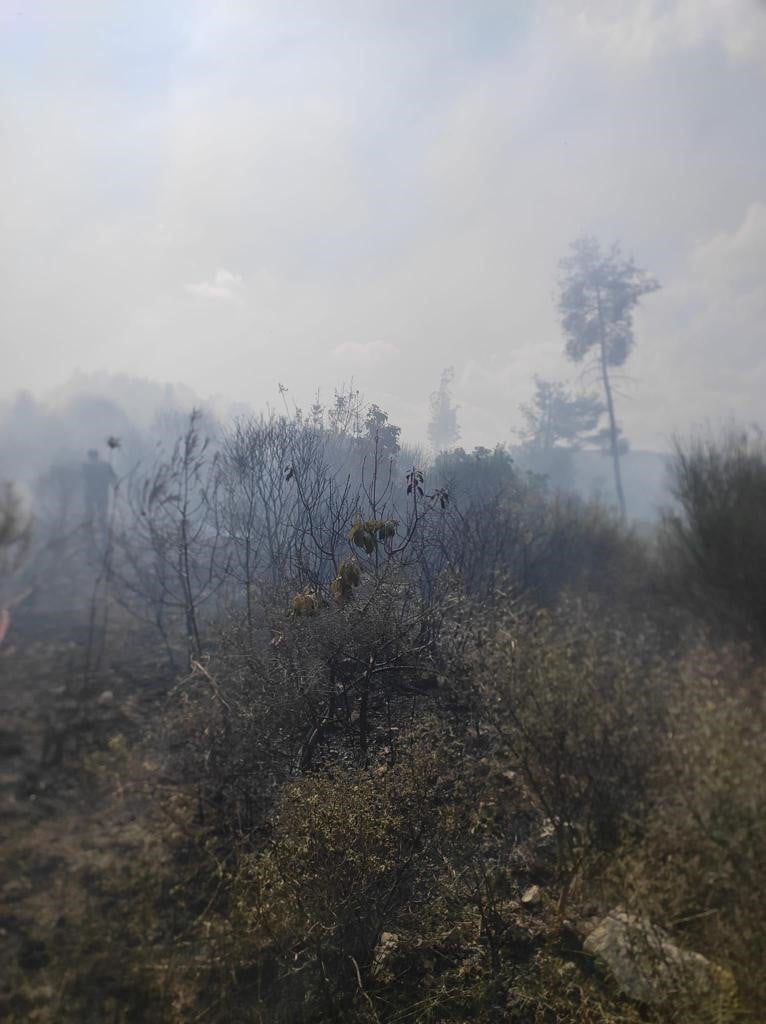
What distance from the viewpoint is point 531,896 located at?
2.98m

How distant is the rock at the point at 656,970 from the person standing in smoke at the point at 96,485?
3.24 metres

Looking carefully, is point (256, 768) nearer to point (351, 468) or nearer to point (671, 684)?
point (351, 468)

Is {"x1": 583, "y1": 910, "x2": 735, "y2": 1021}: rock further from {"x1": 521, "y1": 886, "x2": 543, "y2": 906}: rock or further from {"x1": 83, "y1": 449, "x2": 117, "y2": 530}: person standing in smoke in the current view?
{"x1": 83, "y1": 449, "x2": 117, "y2": 530}: person standing in smoke

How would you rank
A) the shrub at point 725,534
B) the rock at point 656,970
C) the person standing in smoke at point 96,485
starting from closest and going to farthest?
the rock at point 656,970
the person standing in smoke at point 96,485
the shrub at point 725,534

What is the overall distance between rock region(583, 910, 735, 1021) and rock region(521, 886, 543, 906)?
9.7 inches

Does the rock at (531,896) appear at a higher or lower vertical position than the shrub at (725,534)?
lower

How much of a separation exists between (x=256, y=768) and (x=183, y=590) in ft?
4.20

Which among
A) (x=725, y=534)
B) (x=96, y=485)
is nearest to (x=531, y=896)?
(x=96, y=485)

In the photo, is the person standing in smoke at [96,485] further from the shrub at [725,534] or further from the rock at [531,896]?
the shrub at [725,534]

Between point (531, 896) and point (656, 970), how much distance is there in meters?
0.59

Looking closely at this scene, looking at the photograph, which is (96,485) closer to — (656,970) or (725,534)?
(656,970)

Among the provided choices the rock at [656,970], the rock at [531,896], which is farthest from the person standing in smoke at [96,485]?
the rock at [656,970]

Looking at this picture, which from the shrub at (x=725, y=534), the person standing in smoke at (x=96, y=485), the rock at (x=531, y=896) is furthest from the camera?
the shrub at (x=725, y=534)

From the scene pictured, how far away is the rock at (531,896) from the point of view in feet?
9.68
